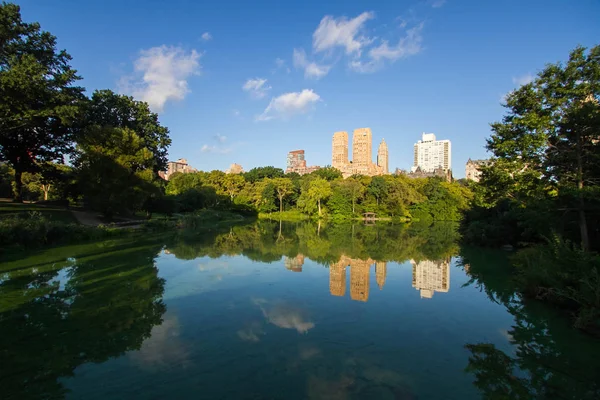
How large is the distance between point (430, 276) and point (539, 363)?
7.22 meters

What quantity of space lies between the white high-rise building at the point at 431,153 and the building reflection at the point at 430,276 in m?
170

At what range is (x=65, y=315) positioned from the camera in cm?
700

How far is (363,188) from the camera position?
58562mm

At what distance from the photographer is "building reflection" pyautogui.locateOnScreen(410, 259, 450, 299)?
10426mm

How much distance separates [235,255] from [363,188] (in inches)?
1761

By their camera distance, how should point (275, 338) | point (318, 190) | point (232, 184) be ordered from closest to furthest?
1. point (275, 338)
2. point (318, 190)
3. point (232, 184)

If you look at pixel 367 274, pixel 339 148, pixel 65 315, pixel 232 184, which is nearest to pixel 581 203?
pixel 367 274

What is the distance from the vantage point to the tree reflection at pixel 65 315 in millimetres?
4746

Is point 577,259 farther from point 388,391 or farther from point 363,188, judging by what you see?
point 363,188

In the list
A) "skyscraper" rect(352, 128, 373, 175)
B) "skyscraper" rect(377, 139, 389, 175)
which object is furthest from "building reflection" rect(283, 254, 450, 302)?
"skyscraper" rect(377, 139, 389, 175)

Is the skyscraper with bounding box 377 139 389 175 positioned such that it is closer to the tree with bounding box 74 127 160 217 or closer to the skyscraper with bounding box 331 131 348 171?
the skyscraper with bounding box 331 131 348 171

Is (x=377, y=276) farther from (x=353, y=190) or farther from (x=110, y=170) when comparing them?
(x=353, y=190)

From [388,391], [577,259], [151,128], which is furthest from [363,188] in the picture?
[388,391]

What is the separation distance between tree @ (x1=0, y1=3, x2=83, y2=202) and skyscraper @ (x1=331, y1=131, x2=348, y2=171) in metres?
134
